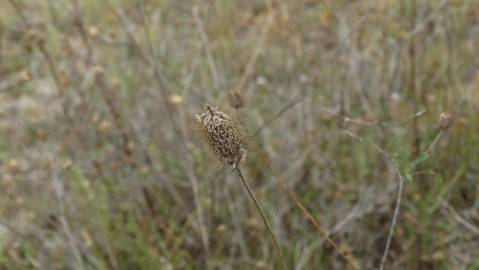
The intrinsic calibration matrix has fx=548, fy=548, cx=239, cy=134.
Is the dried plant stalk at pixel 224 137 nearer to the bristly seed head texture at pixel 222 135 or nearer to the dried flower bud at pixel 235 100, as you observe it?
the bristly seed head texture at pixel 222 135

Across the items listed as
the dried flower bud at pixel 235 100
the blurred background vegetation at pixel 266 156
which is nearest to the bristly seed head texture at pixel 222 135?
the dried flower bud at pixel 235 100

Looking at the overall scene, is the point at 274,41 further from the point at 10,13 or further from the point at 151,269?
the point at 10,13

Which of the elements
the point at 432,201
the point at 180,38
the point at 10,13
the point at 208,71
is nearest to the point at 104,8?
the point at 10,13

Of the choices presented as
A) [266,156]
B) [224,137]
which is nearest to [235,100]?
[224,137]

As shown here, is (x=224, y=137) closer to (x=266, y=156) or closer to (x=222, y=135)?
(x=222, y=135)

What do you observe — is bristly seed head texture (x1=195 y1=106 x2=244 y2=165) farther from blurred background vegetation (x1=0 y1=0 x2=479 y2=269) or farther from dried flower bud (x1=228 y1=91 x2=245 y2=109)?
blurred background vegetation (x1=0 y1=0 x2=479 y2=269)

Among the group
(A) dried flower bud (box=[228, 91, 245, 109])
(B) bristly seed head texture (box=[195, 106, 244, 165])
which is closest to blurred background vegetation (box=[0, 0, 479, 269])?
(A) dried flower bud (box=[228, 91, 245, 109])
